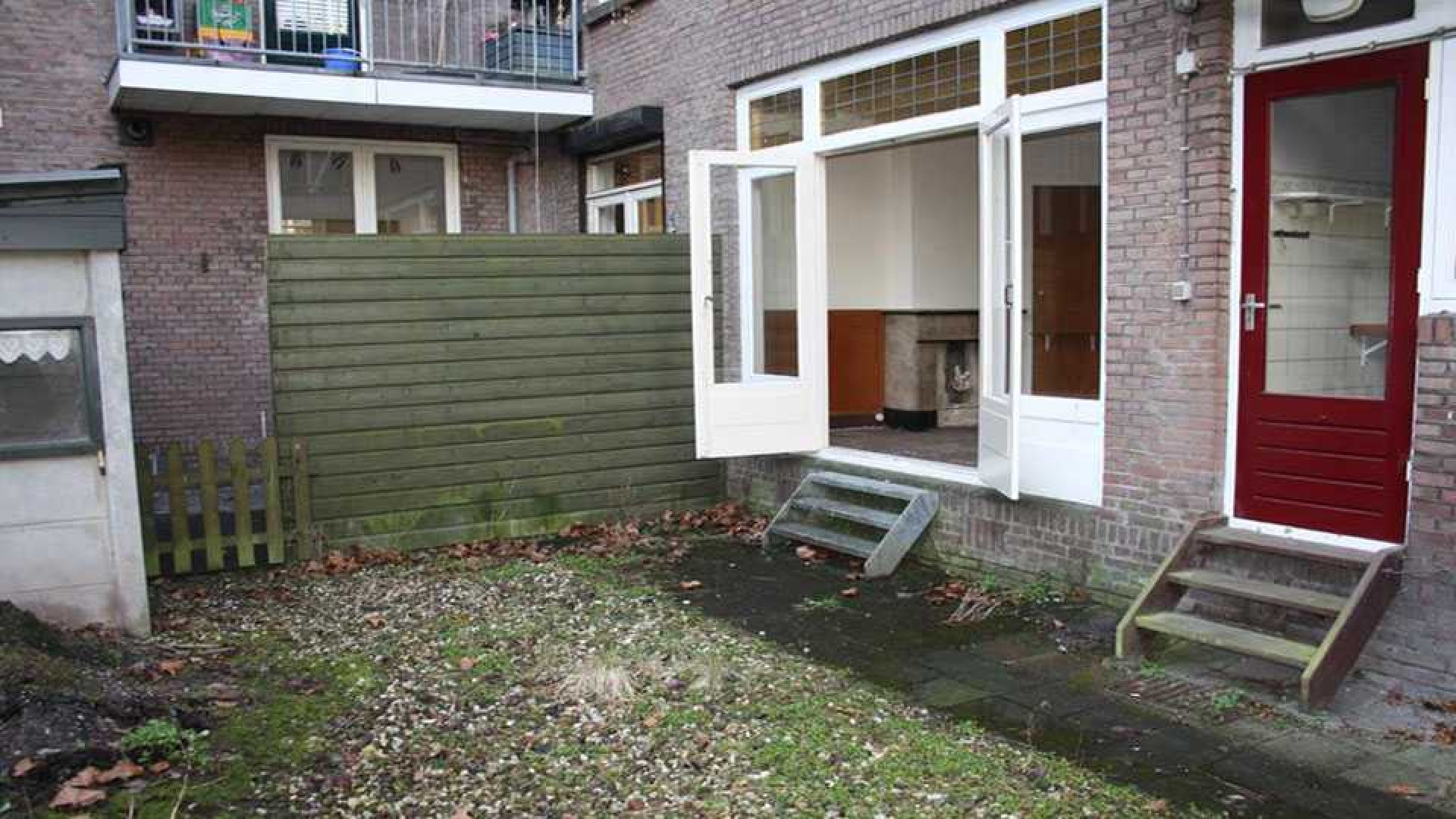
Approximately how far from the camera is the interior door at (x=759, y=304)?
8.48 metres

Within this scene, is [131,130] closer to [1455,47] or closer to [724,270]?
[724,270]

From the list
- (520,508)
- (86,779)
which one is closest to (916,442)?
(520,508)

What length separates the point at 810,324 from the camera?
898 cm

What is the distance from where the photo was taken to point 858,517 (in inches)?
315

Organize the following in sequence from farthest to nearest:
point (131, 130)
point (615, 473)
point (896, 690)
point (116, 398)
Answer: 1. point (131, 130)
2. point (615, 473)
3. point (116, 398)
4. point (896, 690)

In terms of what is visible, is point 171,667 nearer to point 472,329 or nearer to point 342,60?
point 472,329

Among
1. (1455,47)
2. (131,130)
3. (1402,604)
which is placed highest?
(131,130)

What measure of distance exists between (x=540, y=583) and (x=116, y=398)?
8.67 ft

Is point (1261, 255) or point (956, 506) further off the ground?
point (1261, 255)

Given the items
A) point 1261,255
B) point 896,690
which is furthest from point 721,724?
point 1261,255

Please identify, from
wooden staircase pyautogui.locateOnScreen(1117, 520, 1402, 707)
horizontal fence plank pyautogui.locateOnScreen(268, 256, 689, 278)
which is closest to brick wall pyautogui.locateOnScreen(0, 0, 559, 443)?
horizontal fence plank pyautogui.locateOnScreen(268, 256, 689, 278)

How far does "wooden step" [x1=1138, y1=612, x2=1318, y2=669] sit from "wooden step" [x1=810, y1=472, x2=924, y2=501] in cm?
239

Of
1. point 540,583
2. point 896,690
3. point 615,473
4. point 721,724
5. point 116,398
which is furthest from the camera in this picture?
point 615,473

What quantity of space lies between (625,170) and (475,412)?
3923mm
